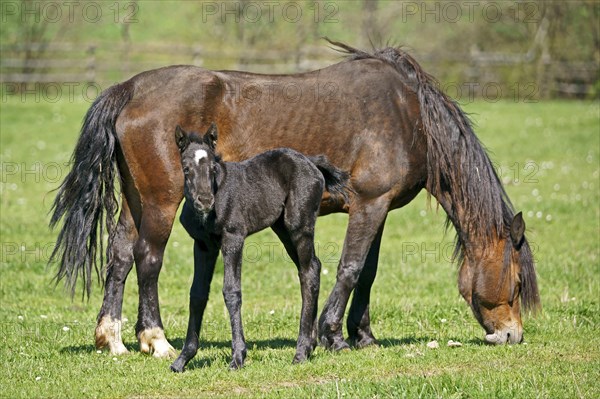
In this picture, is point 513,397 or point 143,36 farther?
point 143,36

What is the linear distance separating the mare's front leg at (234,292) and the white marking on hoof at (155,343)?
945 millimetres

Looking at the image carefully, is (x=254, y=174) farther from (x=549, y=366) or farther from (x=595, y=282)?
(x=595, y=282)

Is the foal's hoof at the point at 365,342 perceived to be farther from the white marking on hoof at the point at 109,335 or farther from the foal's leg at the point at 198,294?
the white marking on hoof at the point at 109,335

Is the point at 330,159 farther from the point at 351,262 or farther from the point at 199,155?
the point at 199,155

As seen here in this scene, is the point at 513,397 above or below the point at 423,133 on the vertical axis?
below

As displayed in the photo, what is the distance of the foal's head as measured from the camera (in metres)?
5.57

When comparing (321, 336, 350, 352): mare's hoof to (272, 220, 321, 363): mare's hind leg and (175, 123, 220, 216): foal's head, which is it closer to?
(272, 220, 321, 363): mare's hind leg

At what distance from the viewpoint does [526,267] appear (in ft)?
23.4

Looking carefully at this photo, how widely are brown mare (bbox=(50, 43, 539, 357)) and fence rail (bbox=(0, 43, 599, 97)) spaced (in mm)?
23575

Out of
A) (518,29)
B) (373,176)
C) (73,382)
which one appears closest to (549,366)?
(373,176)

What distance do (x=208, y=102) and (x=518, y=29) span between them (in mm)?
27823

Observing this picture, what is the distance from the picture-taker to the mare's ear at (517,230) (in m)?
7.01

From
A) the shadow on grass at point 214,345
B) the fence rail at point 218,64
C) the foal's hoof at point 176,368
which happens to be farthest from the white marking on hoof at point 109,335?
the fence rail at point 218,64

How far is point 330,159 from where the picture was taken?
23.5 feet
